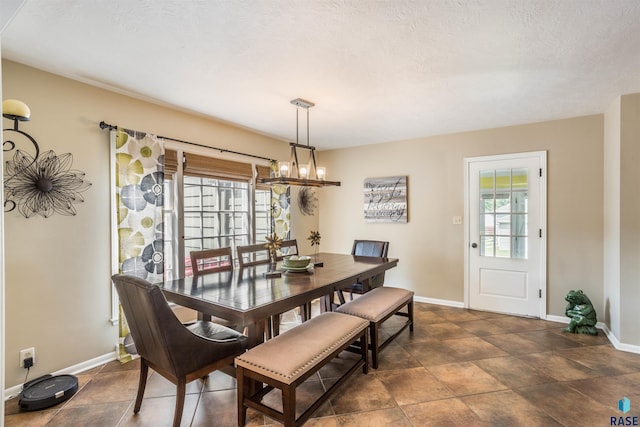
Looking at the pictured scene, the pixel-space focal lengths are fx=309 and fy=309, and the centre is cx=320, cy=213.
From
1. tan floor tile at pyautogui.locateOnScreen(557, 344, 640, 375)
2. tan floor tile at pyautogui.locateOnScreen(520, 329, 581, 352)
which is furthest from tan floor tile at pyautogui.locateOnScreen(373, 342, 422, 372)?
tan floor tile at pyautogui.locateOnScreen(557, 344, 640, 375)

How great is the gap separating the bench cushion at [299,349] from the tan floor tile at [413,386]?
461 mm

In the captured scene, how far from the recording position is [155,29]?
1.87 meters

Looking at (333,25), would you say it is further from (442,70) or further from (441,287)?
(441,287)

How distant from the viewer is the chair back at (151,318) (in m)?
1.66

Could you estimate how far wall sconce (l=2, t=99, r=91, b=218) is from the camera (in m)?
2.21

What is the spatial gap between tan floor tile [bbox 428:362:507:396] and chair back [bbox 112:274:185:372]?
198 centimetres

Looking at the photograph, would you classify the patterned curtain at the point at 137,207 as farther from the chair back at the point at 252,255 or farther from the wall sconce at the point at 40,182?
the chair back at the point at 252,255

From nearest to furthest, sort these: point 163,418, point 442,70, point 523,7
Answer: point 523,7 → point 163,418 → point 442,70

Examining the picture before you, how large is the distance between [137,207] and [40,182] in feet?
2.28

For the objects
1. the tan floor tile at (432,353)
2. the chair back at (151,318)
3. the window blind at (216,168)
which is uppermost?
the window blind at (216,168)

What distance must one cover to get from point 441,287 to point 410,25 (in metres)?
3.53

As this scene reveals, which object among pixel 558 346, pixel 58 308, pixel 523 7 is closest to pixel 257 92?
pixel 523 7

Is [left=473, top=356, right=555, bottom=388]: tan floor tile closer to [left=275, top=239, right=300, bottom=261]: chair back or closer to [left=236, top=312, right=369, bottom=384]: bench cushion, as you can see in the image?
[left=236, top=312, right=369, bottom=384]: bench cushion

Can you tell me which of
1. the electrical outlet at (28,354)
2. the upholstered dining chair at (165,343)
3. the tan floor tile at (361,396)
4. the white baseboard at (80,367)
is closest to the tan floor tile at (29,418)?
the white baseboard at (80,367)
